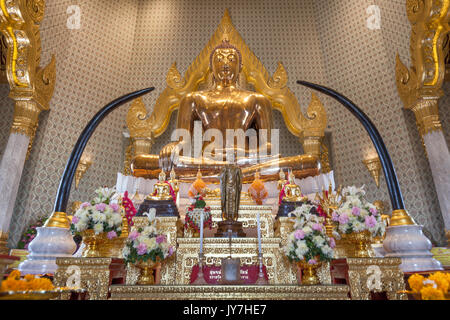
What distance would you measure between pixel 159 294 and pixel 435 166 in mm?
4213

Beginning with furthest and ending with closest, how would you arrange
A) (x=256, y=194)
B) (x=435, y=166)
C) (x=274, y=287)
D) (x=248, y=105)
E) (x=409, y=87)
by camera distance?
(x=248, y=105) < (x=409, y=87) < (x=435, y=166) < (x=256, y=194) < (x=274, y=287)

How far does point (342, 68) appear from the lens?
6.18 meters

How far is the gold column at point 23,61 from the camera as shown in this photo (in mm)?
4211

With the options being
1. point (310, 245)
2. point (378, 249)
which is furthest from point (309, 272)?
point (378, 249)

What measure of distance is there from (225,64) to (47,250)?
169 inches

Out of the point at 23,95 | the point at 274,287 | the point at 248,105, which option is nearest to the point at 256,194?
the point at 274,287

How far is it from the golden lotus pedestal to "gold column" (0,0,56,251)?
3435 mm

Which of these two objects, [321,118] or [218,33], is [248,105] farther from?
[218,33]

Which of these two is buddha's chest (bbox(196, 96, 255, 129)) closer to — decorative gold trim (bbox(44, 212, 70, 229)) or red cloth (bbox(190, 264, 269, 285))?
decorative gold trim (bbox(44, 212, 70, 229))

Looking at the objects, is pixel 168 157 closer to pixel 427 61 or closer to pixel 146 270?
Answer: pixel 146 270

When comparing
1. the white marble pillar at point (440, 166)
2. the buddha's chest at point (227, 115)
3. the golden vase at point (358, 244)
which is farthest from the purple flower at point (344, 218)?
the buddha's chest at point (227, 115)

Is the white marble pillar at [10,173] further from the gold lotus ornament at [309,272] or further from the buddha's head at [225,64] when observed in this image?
the gold lotus ornament at [309,272]

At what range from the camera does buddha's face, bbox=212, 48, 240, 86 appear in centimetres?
569

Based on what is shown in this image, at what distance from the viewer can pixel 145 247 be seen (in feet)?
6.61
